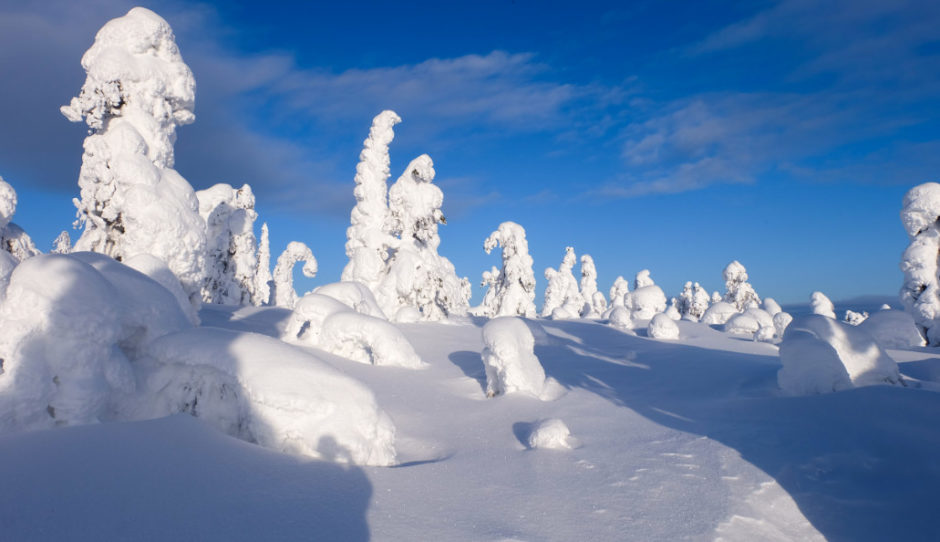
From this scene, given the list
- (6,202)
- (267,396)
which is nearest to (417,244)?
(6,202)

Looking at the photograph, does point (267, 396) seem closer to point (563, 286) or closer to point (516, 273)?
point (516, 273)

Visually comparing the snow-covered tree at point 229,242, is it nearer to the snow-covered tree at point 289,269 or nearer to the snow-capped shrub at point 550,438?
the snow-covered tree at point 289,269

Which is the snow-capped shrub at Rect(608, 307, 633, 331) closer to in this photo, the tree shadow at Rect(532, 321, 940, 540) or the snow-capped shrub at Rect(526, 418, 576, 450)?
the tree shadow at Rect(532, 321, 940, 540)

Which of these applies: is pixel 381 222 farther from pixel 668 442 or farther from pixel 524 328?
pixel 668 442

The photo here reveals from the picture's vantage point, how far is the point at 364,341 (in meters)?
12.7

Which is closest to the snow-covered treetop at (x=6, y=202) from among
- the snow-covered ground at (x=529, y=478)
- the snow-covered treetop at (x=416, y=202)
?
the snow-covered treetop at (x=416, y=202)

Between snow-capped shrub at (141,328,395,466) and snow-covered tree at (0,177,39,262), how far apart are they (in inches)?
480

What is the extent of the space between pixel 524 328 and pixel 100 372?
820 cm

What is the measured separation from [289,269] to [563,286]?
30.0 metres

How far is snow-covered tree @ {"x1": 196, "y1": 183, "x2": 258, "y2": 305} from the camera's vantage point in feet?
76.4

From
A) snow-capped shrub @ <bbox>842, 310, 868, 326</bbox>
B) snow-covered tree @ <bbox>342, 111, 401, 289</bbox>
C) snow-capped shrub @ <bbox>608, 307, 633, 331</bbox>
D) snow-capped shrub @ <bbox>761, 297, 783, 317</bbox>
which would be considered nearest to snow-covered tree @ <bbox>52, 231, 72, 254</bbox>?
snow-covered tree @ <bbox>342, 111, 401, 289</bbox>

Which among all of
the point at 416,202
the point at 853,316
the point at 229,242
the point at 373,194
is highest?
the point at 373,194

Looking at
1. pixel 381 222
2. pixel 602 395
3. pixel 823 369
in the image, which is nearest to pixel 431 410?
pixel 602 395

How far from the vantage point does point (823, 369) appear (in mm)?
7941
